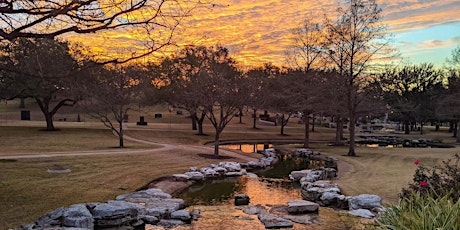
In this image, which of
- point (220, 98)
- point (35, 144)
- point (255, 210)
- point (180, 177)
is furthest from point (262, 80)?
point (255, 210)

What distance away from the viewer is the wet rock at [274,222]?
1085 centimetres

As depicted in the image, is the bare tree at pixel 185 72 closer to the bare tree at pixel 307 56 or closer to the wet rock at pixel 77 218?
the bare tree at pixel 307 56

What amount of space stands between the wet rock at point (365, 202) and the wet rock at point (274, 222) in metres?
2.96

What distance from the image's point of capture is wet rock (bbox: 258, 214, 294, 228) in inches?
427

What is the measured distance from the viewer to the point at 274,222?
1108 centimetres

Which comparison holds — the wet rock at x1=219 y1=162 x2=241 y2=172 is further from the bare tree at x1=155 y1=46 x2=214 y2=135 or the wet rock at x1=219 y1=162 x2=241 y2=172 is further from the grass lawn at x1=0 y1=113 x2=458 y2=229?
the bare tree at x1=155 y1=46 x2=214 y2=135

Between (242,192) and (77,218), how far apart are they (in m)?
8.27

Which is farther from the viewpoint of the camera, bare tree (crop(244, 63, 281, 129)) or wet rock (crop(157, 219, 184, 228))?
bare tree (crop(244, 63, 281, 129))

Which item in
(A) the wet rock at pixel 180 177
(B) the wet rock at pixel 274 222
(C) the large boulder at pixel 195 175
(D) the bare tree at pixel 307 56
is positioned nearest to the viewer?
(B) the wet rock at pixel 274 222

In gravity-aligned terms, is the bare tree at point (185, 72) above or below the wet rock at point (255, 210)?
above

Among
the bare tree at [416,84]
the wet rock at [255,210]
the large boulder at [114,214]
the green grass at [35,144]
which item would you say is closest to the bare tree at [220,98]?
the green grass at [35,144]

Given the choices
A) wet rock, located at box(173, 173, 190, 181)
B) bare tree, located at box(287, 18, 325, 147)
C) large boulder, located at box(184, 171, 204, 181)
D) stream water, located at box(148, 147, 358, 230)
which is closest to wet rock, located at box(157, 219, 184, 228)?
stream water, located at box(148, 147, 358, 230)

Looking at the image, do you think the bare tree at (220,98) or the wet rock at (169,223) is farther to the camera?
the bare tree at (220,98)

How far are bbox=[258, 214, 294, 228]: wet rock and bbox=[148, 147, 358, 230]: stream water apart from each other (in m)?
0.16
